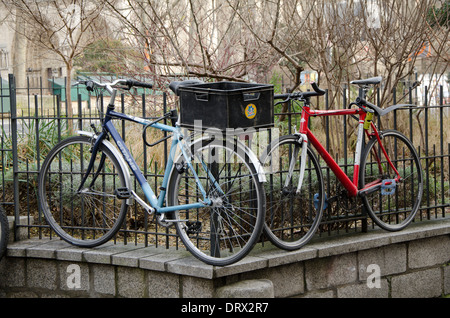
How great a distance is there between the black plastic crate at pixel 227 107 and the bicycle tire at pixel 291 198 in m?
0.32

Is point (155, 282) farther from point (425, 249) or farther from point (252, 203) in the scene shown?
point (425, 249)

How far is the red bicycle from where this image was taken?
4.81m

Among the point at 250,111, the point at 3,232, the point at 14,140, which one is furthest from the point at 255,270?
the point at 14,140

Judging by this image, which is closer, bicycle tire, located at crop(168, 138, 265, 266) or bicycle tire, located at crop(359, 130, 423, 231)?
bicycle tire, located at crop(168, 138, 265, 266)

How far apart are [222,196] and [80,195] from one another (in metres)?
1.43

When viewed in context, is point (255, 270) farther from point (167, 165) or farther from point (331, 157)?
point (331, 157)

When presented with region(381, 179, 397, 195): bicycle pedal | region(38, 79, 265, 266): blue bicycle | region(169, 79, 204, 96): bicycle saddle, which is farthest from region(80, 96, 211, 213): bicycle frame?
region(381, 179, 397, 195): bicycle pedal

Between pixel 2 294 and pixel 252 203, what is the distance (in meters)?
2.38

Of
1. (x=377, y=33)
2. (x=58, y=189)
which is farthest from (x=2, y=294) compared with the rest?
(x=377, y=33)

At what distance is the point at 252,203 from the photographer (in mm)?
4660

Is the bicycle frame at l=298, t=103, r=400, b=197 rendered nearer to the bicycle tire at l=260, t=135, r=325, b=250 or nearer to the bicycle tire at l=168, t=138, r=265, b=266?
the bicycle tire at l=260, t=135, r=325, b=250

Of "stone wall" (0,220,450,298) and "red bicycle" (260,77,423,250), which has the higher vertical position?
"red bicycle" (260,77,423,250)

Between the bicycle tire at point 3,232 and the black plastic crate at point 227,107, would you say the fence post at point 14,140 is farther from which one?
the black plastic crate at point 227,107

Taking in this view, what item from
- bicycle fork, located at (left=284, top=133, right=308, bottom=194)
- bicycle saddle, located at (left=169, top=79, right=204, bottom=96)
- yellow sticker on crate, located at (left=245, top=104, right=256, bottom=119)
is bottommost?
bicycle fork, located at (left=284, top=133, right=308, bottom=194)
